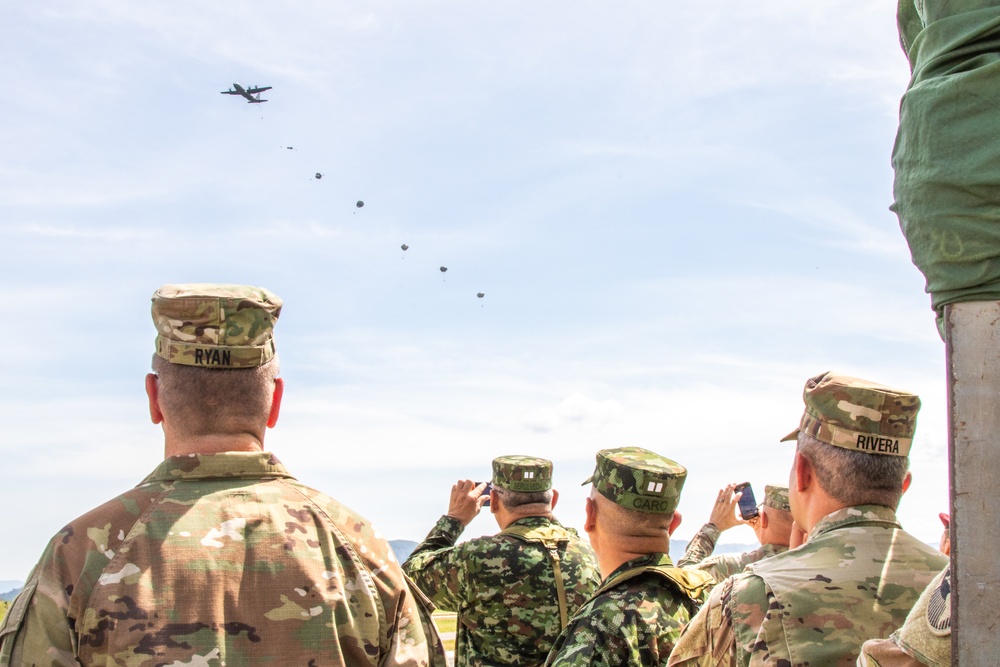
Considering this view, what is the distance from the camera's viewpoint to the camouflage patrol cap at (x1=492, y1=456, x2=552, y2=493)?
8.01 metres

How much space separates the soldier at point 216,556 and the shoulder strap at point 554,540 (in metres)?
3.51

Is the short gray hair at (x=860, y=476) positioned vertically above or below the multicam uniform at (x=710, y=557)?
above

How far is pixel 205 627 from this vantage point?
3.58m

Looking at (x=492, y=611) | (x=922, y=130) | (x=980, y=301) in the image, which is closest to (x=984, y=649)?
(x=980, y=301)

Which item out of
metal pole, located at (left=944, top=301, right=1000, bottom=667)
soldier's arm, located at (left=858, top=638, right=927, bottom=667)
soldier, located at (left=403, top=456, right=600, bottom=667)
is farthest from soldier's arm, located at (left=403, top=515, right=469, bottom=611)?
metal pole, located at (left=944, top=301, right=1000, bottom=667)

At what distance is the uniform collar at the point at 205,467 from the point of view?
12.7 ft

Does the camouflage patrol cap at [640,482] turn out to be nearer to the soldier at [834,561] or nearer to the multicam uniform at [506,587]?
the soldier at [834,561]

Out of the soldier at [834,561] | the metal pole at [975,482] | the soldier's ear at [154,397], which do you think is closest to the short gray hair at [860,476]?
the soldier at [834,561]

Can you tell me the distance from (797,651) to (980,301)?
2.20 m

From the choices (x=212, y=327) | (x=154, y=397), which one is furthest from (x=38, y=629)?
(x=212, y=327)

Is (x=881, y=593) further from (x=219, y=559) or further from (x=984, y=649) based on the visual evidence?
(x=219, y=559)

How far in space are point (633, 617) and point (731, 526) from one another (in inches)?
137

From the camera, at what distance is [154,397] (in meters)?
4.04

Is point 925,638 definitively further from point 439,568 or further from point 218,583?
point 439,568
